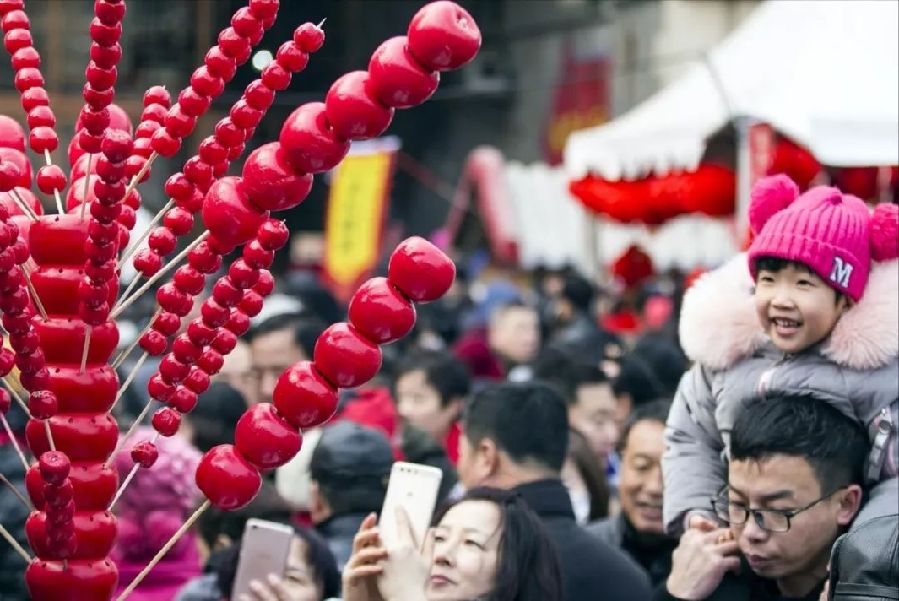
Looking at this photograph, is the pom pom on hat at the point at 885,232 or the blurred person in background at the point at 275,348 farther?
the blurred person in background at the point at 275,348

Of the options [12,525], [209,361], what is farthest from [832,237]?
[12,525]

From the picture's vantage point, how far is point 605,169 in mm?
10375

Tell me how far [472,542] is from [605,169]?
735cm

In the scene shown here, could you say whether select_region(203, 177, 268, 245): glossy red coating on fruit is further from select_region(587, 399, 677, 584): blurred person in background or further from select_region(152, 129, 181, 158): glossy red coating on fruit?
select_region(587, 399, 677, 584): blurred person in background

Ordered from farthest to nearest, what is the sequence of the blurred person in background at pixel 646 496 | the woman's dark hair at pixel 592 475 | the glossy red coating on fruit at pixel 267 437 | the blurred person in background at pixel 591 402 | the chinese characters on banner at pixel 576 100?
the chinese characters on banner at pixel 576 100, the blurred person in background at pixel 591 402, the woman's dark hair at pixel 592 475, the blurred person in background at pixel 646 496, the glossy red coating on fruit at pixel 267 437

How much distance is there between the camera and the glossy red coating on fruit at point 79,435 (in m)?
2.44

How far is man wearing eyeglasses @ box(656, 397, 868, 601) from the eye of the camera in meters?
2.92

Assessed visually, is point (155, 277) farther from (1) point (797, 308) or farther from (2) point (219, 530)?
(2) point (219, 530)

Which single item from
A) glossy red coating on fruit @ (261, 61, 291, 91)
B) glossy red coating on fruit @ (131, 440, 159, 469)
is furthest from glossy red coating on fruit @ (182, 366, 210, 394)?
glossy red coating on fruit @ (261, 61, 291, 91)

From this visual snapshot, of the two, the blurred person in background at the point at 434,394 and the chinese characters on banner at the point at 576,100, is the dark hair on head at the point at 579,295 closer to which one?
the blurred person in background at the point at 434,394

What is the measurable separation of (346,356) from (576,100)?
2057 centimetres

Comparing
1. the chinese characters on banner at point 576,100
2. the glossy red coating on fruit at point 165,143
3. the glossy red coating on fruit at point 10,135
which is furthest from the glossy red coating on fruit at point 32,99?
the chinese characters on banner at point 576,100

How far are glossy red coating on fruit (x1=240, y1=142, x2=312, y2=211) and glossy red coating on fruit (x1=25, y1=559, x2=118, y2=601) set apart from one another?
65 centimetres

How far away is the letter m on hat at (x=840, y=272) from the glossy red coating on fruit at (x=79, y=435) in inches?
57.2
